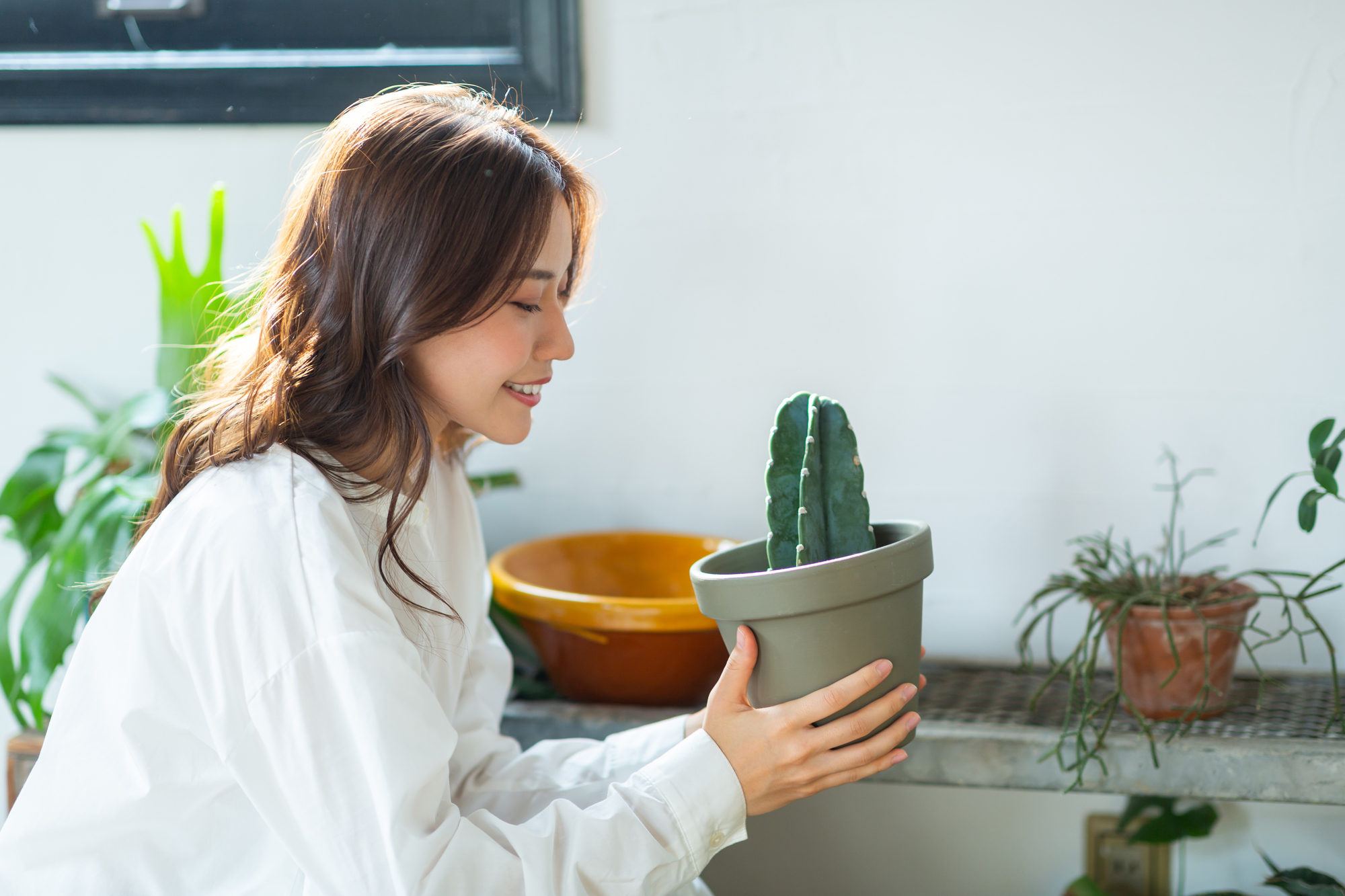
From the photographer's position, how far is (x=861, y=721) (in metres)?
0.77

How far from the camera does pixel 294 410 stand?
2.64ft

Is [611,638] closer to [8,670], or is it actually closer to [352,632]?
[352,632]

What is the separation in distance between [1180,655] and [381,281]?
82 centimetres

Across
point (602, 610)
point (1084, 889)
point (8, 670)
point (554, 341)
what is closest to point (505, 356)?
point (554, 341)

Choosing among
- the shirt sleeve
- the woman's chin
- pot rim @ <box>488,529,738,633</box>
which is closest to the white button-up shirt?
the shirt sleeve


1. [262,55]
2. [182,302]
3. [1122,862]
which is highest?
[262,55]

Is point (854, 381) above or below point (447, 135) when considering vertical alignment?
below

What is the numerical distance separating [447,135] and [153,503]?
0.41m

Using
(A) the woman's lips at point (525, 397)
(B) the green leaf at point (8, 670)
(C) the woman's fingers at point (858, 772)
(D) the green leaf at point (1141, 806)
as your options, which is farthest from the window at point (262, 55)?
(D) the green leaf at point (1141, 806)

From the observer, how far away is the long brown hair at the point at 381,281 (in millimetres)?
774

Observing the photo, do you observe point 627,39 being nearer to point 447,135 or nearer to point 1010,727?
point 447,135

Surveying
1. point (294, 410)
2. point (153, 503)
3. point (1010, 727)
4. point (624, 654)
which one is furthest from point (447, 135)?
point (1010, 727)

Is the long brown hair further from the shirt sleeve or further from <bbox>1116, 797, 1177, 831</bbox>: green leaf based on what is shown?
<bbox>1116, 797, 1177, 831</bbox>: green leaf

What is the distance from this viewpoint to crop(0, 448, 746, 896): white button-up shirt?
0.68m
